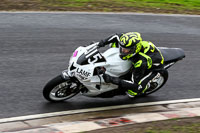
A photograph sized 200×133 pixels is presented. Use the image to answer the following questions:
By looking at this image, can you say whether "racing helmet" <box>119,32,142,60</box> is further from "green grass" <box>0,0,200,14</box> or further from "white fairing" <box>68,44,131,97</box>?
"green grass" <box>0,0,200,14</box>

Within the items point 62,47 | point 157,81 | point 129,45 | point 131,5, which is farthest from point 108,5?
point 129,45

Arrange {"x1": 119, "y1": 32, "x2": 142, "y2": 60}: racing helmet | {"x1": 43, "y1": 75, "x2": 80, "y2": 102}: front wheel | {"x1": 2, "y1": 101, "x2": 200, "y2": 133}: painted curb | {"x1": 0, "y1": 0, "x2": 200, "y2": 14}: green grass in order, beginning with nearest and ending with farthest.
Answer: {"x1": 2, "y1": 101, "x2": 200, "y2": 133}: painted curb, {"x1": 119, "y1": 32, "x2": 142, "y2": 60}: racing helmet, {"x1": 43, "y1": 75, "x2": 80, "y2": 102}: front wheel, {"x1": 0, "y1": 0, "x2": 200, "y2": 14}: green grass

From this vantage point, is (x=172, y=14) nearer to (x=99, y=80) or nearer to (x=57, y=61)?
(x=57, y=61)

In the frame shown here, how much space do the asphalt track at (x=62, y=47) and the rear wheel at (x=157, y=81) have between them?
0.76 ft

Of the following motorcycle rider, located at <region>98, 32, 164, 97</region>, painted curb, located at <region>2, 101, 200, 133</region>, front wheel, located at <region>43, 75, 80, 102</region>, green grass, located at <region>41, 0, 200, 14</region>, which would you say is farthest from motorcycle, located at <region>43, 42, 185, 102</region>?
green grass, located at <region>41, 0, 200, 14</region>

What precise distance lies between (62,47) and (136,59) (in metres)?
3.87

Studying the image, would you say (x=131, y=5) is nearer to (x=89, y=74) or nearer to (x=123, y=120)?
(x=89, y=74)

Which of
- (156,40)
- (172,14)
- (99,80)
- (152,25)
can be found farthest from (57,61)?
(172,14)

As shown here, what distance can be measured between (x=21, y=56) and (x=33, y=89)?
1890 mm

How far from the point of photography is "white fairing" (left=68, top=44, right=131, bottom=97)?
20.9 feet

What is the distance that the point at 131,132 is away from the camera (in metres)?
5.59

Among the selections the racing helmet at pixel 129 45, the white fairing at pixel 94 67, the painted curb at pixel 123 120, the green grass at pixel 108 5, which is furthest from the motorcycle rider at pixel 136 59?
the green grass at pixel 108 5

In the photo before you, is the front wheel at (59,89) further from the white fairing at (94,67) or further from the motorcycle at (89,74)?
the white fairing at (94,67)

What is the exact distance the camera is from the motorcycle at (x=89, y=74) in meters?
6.38
